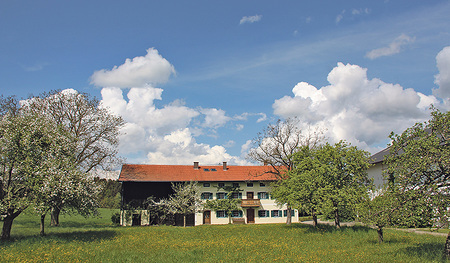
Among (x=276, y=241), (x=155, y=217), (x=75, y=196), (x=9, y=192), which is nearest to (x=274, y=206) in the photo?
(x=155, y=217)

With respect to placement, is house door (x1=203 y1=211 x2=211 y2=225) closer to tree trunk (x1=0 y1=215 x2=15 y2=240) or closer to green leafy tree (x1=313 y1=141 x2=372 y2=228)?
green leafy tree (x1=313 y1=141 x2=372 y2=228)

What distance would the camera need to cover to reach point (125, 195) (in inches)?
1714

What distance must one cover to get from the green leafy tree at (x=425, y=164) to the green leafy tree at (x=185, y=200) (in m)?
29.6

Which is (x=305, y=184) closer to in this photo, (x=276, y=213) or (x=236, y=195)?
(x=236, y=195)

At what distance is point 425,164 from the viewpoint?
13.1m

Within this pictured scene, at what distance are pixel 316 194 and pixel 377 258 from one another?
11.8 metres

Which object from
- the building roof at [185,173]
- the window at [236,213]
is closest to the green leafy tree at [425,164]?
the building roof at [185,173]

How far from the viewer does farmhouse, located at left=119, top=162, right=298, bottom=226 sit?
1715 inches

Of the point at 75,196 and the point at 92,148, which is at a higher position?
the point at 92,148

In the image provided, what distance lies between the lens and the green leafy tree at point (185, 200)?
40125 millimetres

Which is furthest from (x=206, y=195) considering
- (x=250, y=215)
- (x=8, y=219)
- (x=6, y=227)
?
(x=8, y=219)

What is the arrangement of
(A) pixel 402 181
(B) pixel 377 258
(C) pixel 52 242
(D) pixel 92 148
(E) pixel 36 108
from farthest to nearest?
(D) pixel 92 148
(E) pixel 36 108
(C) pixel 52 242
(B) pixel 377 258
(A) pixel 402 181

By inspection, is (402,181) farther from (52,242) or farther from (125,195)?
(125,195)

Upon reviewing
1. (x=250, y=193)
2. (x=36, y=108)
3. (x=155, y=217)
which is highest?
(x=36, y=108)
